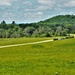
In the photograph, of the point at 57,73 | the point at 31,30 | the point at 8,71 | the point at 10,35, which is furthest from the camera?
the point at 31,30

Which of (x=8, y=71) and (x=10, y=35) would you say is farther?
(x=10, y=35)

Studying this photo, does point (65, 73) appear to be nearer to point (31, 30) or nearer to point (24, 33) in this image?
point (24, 33)

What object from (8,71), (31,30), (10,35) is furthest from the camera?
(31,30)

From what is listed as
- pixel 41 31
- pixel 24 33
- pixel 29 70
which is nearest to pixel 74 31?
pixel 41 31

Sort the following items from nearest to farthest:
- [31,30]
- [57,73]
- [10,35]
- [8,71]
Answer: [57,73]
[8,71]
[10,35]
[31,30]

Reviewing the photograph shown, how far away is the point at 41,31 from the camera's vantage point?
180 m

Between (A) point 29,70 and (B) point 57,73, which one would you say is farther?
(A) point 29,70

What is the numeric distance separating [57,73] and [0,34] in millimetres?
159112

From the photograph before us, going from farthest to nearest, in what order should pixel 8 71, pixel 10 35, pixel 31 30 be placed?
pixel 31 30
pixel 10 35
pixel 8 71

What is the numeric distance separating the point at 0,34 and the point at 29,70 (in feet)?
515

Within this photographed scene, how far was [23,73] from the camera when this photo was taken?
1684cm

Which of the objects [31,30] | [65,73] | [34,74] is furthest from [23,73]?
[31,30]

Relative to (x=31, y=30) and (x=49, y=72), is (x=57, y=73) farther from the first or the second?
(x=31, y=30)

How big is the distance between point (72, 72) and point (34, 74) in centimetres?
284
